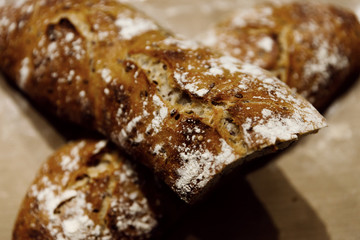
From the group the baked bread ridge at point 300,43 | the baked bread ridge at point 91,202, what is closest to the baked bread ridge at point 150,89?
the baked bread ridge at point 91,202

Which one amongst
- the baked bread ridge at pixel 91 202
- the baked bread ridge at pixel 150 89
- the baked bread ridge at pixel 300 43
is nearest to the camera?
the baked bread ridge at pixel 150 89

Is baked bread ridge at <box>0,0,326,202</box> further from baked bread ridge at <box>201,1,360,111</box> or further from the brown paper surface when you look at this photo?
baked bread ridge at <box>201,1,360,111</box>

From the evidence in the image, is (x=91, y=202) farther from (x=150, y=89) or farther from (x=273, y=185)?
(x=273, y=185)

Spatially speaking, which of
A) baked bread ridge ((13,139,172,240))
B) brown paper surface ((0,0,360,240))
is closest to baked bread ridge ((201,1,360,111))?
brown paper surface ((0,0,360,240))

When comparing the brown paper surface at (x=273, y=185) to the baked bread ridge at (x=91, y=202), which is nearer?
the baked bread ridge at (x=91, y=202)

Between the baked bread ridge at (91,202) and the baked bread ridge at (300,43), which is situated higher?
the baked bread ridge at (300,43)

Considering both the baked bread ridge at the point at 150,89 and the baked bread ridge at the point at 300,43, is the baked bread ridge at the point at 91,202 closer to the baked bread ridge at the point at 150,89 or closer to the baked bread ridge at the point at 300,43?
the baked bread ridge at the point at 150,89
